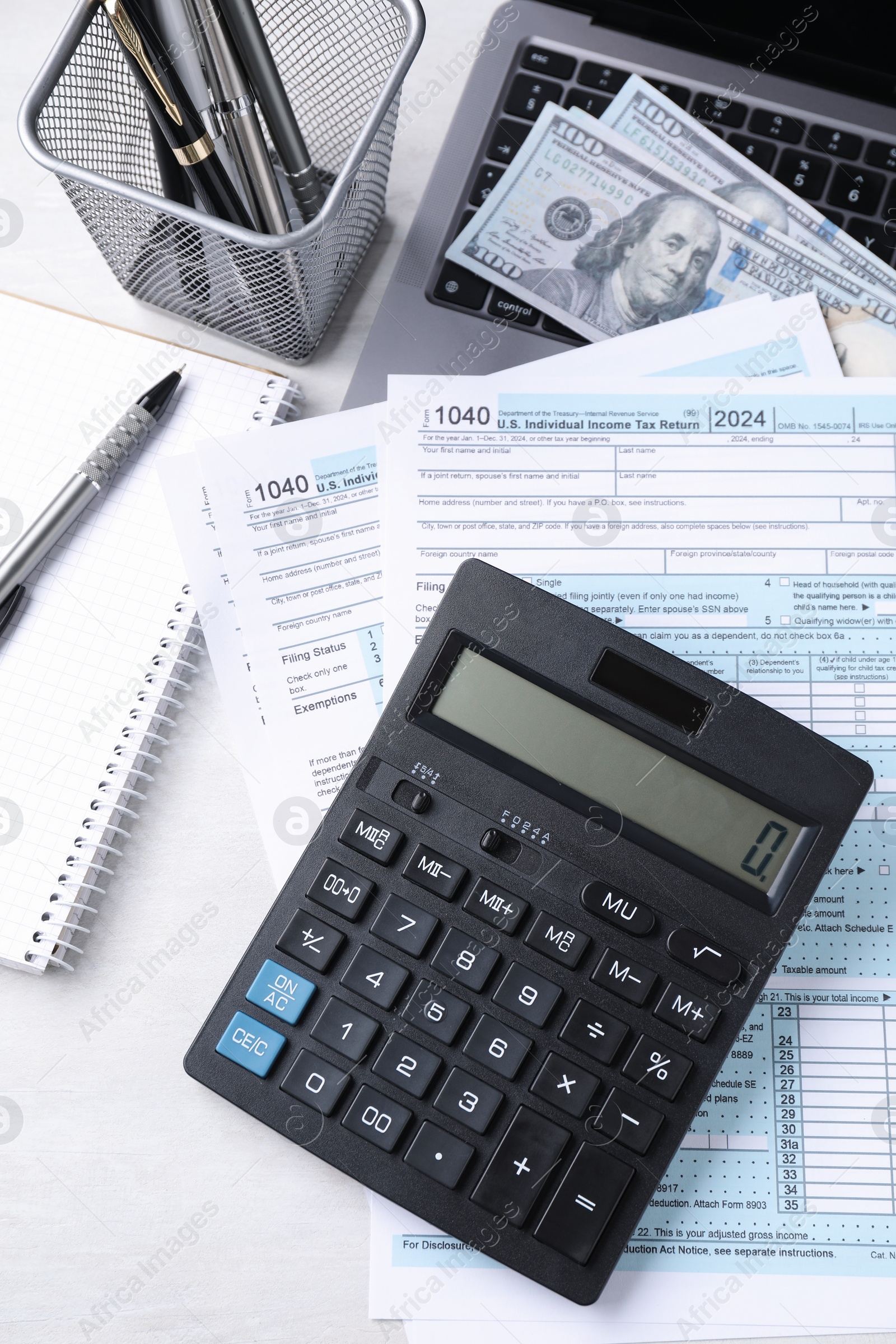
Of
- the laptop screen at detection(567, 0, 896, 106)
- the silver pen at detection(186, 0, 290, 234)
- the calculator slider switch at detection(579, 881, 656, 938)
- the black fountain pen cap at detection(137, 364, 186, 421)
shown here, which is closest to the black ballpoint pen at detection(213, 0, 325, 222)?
the silver pen at detection(186, 0, 290, 234)

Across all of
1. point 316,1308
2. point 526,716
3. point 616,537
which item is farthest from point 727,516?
point 316,1308

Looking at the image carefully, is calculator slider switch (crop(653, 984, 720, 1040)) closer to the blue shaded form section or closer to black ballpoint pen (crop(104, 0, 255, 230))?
the blue shaded form section

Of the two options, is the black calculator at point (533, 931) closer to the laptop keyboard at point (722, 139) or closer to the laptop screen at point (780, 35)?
the laptop keyboard at point (722, 139)

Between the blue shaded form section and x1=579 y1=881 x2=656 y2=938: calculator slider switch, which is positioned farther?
the blue shaded form section

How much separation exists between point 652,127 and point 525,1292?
60 centimetres

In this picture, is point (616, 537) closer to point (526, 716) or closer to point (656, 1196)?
point (526, 716)

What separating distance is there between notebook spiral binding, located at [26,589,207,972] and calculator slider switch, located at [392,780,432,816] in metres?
0.14

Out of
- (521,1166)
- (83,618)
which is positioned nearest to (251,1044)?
(521,1166)

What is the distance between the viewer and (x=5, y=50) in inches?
24.1

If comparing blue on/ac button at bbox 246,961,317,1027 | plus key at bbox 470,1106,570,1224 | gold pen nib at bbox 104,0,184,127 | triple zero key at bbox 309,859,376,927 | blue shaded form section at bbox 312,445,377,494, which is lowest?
plus key at bbox 470,1106,570,1224

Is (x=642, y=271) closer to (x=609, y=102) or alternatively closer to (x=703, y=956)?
(x=609, y=102)

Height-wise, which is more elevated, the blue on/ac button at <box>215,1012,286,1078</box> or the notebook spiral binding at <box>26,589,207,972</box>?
the notebook spiral binding at <box>26,589,207,972</box>

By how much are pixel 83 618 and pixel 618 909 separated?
312mm

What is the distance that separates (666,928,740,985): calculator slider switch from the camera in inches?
18.2
